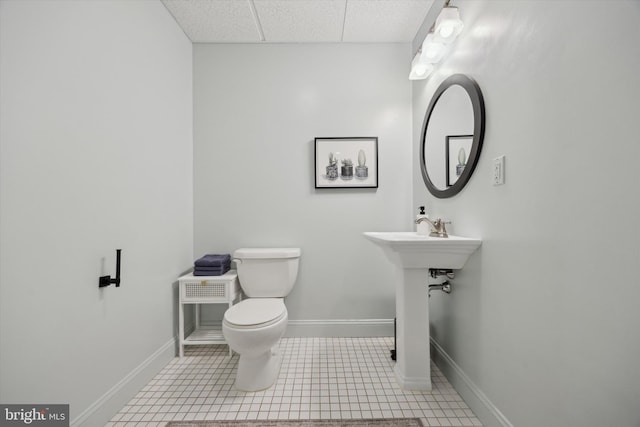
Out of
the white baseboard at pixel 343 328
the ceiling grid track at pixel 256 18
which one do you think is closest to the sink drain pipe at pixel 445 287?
the white baseboard at pixel 343 328

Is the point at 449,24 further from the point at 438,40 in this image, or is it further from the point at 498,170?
the point at 498,170

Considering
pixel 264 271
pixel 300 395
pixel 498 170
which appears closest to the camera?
pixel 498 170

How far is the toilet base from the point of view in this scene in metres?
1.63

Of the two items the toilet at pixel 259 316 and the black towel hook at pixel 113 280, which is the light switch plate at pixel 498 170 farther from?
the black towel hook at pixel 113 280

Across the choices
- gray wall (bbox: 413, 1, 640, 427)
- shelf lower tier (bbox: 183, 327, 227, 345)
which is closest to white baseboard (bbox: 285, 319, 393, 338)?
shelf lower tier (bbox: 183, 327, 227, 345)

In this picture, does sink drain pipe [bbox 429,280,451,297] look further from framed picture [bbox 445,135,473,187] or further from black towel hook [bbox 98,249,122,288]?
black towel hook [bbox 98,249,122,288]

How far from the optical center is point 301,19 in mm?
2061

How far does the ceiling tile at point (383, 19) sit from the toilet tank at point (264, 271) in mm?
1789

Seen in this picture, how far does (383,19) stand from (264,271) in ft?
6.78

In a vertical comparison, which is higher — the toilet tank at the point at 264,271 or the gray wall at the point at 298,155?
the gray wall at the point at 298,155

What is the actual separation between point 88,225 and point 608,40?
2.00 meters

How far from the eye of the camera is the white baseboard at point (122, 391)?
1278 mm

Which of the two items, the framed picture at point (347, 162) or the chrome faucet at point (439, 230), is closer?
Answer: the chrome faucet at point (439, 230)

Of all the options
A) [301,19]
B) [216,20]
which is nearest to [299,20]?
[301,19]
